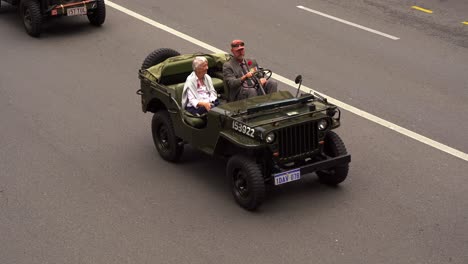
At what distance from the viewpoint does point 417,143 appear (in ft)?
34.2

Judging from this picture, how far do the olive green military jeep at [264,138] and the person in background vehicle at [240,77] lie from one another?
1.19ft

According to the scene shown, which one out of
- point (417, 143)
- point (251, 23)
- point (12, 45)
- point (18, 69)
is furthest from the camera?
point (251, 23)

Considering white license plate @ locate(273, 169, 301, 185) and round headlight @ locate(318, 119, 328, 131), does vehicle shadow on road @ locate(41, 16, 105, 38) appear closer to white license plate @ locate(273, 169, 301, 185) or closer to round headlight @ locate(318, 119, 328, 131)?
round headlight @ locate(318, 119, 328, 131)

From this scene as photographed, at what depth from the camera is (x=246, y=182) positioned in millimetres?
8500

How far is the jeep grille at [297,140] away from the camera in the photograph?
8.45m

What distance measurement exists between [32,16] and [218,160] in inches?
254

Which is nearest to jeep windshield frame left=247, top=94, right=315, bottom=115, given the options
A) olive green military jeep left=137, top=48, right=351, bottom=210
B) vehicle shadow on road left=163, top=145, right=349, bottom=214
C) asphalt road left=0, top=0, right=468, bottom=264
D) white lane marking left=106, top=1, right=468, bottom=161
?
olive green military jeep left=137, top=48, right=351, bottom=210

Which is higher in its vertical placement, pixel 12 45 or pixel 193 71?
pixel 193 71

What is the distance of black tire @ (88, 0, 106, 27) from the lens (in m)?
14.9

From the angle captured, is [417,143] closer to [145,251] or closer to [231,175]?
[231,175]

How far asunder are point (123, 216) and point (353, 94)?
497cm

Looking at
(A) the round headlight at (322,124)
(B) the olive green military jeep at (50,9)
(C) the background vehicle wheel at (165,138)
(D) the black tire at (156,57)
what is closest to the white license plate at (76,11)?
(B) the olive green military jeep at (50,9)

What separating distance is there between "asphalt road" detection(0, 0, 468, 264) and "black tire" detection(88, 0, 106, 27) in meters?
0.19

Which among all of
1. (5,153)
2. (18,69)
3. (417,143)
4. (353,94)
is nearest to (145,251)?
(5,153)
